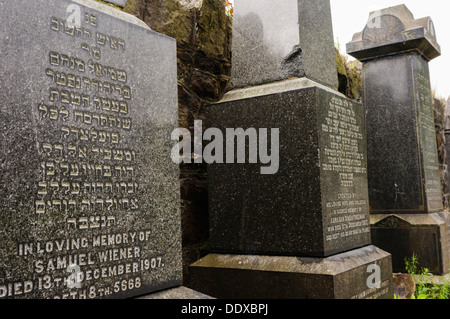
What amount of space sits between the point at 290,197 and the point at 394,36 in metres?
3.06

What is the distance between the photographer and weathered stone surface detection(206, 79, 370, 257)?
8.86 feet

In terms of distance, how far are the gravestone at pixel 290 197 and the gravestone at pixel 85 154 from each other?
3.00 feet

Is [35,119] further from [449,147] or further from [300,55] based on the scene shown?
[449,147]

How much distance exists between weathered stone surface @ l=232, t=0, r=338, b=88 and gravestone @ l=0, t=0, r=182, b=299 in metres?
1.05

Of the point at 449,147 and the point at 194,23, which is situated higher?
the point at 194,23

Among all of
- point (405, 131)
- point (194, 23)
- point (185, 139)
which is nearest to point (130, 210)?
point (185, 139)

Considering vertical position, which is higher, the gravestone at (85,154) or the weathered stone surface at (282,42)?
the weathered stone surface at (282,42)

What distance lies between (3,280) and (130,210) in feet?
1.91

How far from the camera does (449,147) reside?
27.1 feet

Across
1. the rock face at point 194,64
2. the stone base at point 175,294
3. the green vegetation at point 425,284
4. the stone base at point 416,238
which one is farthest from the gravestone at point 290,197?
the stone base at point 416,238

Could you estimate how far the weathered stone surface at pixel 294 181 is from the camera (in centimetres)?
270
